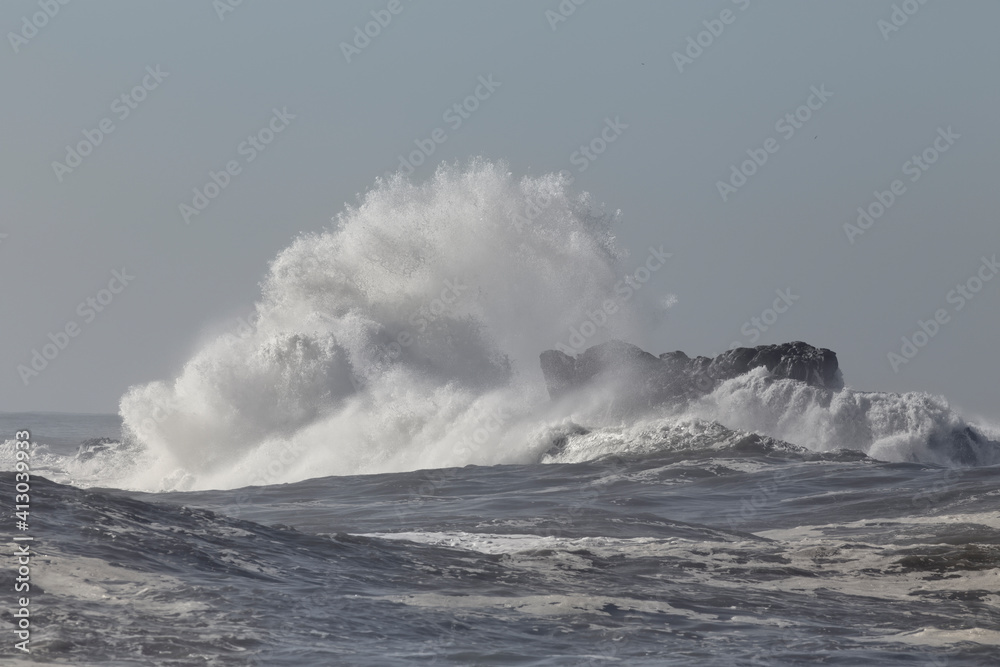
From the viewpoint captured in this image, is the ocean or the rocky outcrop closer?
the ocean

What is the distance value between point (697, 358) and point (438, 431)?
820cm

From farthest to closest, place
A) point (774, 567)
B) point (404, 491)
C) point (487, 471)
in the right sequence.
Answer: point (487, 471) → point (404, 491) → point (774, 567)

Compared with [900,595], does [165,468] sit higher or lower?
higher

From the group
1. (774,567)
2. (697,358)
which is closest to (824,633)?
(774,567)

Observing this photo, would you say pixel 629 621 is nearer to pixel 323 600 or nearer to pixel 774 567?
pixel 323 600

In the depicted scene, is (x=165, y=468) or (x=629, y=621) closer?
(x=629, y=621)

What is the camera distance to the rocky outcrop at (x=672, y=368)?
28.8 meters

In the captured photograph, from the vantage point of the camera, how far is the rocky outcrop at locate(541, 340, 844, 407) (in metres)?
28.8

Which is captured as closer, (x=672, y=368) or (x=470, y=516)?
(x=470, y=516)

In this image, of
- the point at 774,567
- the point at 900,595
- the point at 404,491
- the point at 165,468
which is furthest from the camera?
the point at 165,468

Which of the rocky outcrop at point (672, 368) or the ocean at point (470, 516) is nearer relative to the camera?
the ocean at point (470, 516)

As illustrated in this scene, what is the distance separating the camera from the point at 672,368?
1200 inches

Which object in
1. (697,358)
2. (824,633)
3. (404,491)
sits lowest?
(824,633)

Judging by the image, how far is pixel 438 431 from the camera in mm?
27078
